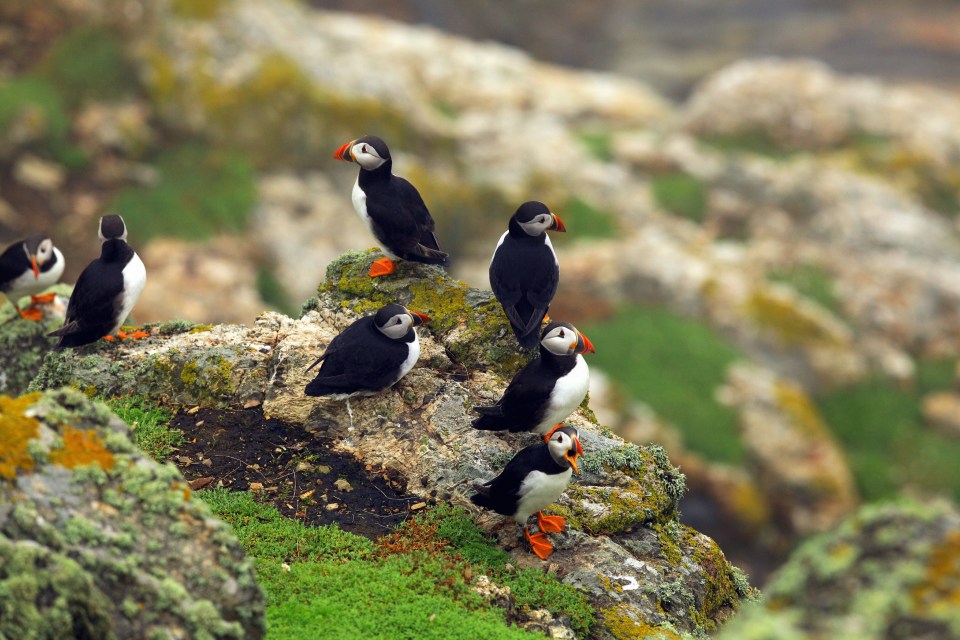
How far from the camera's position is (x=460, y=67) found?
32.7m

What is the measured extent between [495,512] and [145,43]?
17.7 meters

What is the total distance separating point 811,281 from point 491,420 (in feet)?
60.7

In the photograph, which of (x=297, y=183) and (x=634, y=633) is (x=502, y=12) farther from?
(x=634, y=633)

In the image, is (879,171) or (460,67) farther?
(460,67)

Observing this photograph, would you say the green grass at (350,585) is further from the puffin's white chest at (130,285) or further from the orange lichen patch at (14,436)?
the puffin's white chest at (130,285)

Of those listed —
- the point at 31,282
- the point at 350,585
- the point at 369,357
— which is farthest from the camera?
the point at 31,282

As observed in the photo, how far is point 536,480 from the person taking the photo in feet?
25.7

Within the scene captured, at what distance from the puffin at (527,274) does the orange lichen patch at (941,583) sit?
16.7 feet

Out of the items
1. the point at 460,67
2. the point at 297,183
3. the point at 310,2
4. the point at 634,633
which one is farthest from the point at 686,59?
the point at 634,633

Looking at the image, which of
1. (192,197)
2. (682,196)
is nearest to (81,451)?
(192,197)

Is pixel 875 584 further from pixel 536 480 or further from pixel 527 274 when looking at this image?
pixel 527 274

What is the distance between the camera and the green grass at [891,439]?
70.2ft

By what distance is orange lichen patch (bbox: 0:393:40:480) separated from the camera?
5668mm

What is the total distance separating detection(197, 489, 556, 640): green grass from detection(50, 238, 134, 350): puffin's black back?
2.45 m
